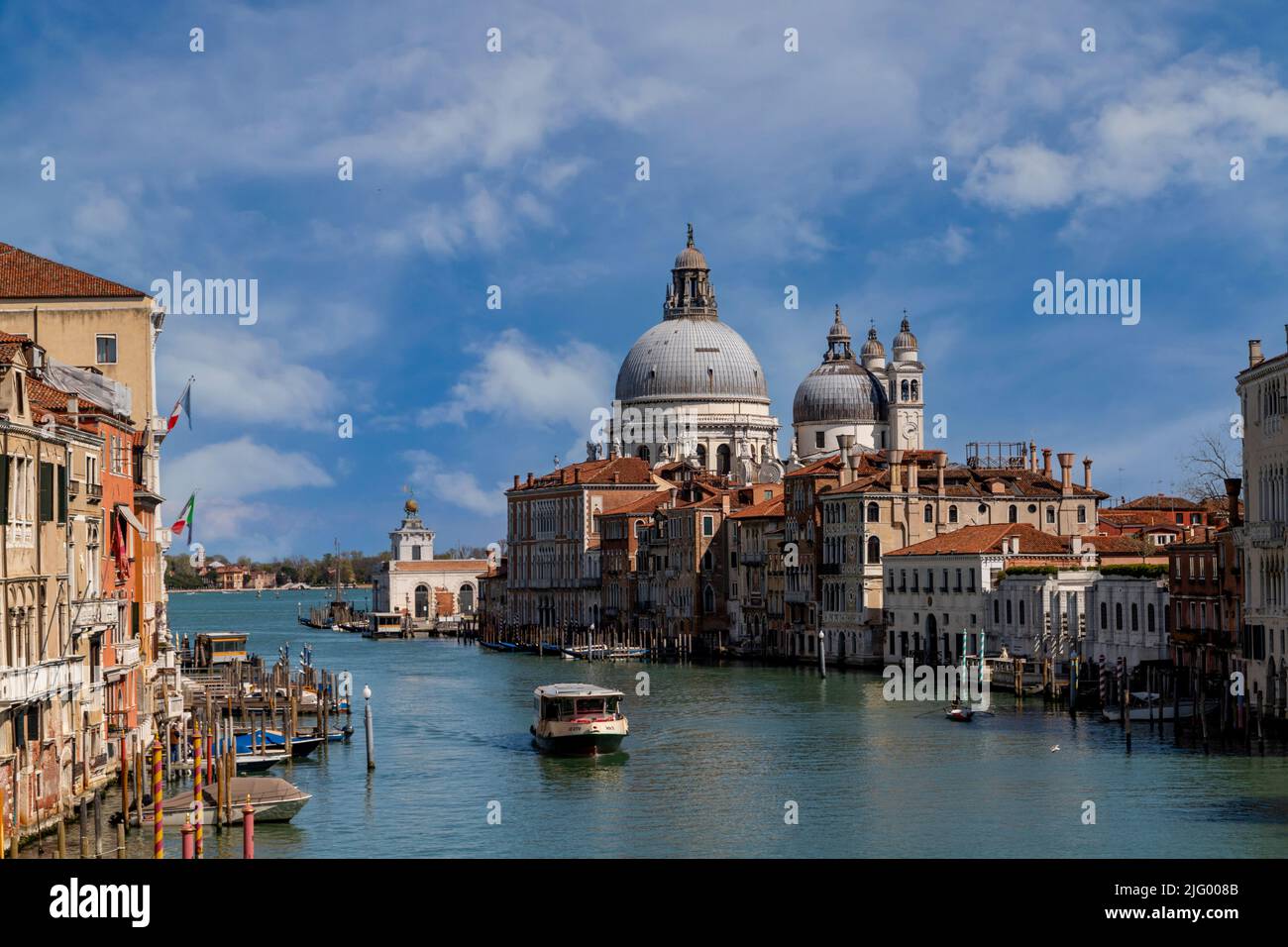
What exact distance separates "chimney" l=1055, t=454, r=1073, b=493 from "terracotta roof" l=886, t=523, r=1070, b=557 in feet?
17.4

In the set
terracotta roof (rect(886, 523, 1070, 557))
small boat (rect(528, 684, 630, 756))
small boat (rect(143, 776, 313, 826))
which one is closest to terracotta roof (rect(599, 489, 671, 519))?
terracotta roof (rect(886, 523, 1070, 557))

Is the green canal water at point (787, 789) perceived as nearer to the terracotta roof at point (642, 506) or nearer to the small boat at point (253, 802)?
the small boat at point (253, 802)

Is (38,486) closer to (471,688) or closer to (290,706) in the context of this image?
(290,706)

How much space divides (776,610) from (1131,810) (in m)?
37.6

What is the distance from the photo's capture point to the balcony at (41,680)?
60.4 feet

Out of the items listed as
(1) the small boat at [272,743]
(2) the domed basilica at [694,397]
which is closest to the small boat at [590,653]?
(2) the domed basilica at [694,397]

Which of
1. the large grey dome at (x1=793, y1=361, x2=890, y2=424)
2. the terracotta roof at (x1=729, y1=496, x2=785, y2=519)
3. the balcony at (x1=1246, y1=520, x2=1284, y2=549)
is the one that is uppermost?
the large grey dome at (x1=793, y1=361, x2=890, y2=424)

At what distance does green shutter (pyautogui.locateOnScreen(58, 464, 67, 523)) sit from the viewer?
68.1ft

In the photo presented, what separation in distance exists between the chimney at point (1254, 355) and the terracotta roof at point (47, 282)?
1722 centimetres

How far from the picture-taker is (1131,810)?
24.0 metres

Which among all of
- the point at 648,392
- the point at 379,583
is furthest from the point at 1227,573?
the point at 379,583

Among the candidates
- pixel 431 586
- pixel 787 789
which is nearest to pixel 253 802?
pixel 787 789

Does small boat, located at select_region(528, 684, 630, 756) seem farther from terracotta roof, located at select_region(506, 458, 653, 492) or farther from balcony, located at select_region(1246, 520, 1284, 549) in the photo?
terracotta roof, located at select_region(506, 458, 653, 492)

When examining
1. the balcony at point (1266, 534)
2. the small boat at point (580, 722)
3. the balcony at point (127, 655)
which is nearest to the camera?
the balcony at point (127, 655)
